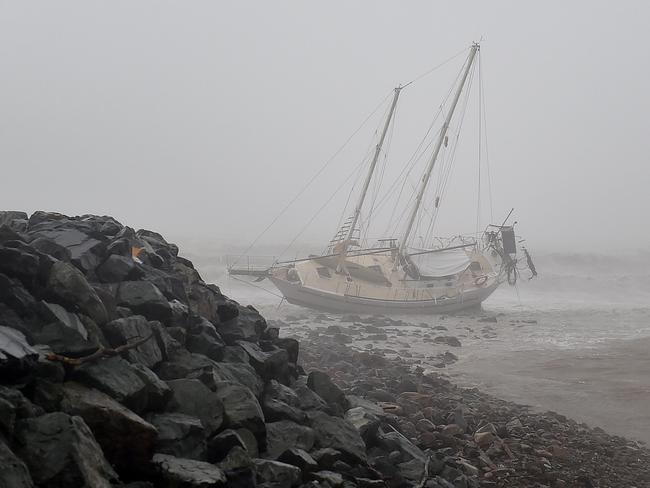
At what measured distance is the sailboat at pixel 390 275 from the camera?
34594 mm

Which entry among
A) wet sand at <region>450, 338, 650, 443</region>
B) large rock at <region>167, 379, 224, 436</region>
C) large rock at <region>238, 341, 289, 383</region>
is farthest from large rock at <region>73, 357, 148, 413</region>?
wet sand at <region>450, 338, 650, 443</region>

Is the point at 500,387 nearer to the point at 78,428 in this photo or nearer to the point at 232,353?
the point at 232,353

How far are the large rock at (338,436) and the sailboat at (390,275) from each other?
2656 cm

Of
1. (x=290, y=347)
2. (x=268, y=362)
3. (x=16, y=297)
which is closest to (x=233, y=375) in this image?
(x=268, y=362)

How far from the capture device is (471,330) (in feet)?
96.9

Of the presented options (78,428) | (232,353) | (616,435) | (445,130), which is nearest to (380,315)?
(445,130)

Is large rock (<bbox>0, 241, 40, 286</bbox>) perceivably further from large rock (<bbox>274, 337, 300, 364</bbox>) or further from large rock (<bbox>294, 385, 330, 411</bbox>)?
large rock (<bbox>274, 337, 300, 364</bbox>)

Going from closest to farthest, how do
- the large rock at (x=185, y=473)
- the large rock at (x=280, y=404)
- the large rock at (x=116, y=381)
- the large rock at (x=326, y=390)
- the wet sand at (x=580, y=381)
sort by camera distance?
the large rock at (x=185, y=473)
the large rock at (x=116, y=381)
the large rock at (x=280, y=404)
the large rock at (x=326, y=390)
the wet sand at (x=580, y=381)

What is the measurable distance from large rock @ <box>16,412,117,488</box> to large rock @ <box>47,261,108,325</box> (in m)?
2.25

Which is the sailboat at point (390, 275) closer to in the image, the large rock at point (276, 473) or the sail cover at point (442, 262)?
the sail cover at point (442, 262)

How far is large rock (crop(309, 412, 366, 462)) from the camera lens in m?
6.96

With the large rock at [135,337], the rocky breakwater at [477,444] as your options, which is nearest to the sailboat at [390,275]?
the rocky breakwater at [477,444]

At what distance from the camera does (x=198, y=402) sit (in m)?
6.25

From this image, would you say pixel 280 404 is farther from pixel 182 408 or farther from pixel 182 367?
pixel 182 408
